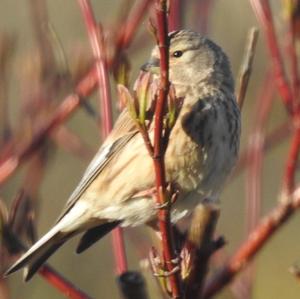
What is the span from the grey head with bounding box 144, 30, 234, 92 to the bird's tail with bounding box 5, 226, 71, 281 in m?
0.95

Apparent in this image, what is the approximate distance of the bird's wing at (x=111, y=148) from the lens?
5.04 metres

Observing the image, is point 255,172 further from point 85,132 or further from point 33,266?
point 85,132

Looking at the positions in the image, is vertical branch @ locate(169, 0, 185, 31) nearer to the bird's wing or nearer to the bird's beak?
the bird's beak

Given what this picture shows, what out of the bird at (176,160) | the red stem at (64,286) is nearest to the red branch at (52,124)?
the bird at (176,160)

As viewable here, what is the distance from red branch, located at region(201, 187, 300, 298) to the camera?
345 centimetres

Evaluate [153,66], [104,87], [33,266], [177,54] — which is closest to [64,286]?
[104,87]

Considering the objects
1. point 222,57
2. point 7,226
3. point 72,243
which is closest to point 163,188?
point 7,226

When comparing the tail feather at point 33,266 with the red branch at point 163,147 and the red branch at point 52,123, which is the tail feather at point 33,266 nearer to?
the red branch at point 52,123

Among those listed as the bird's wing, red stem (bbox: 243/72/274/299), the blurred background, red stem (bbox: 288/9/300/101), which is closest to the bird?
the bird's wing

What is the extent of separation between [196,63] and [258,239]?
1985mm

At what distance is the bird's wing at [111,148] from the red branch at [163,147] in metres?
1.44

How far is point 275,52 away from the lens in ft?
12.2

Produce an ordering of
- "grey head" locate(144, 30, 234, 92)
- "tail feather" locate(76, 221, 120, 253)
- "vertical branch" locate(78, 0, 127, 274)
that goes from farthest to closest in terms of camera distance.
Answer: "grey head" locate(144, 30, 234, 92) < "tail feather" locate(76, 221, 120, 253) < "vertical branch" locate(78, 0, 127, 274)

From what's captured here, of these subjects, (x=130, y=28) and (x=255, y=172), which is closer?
(x=255, y=172)
